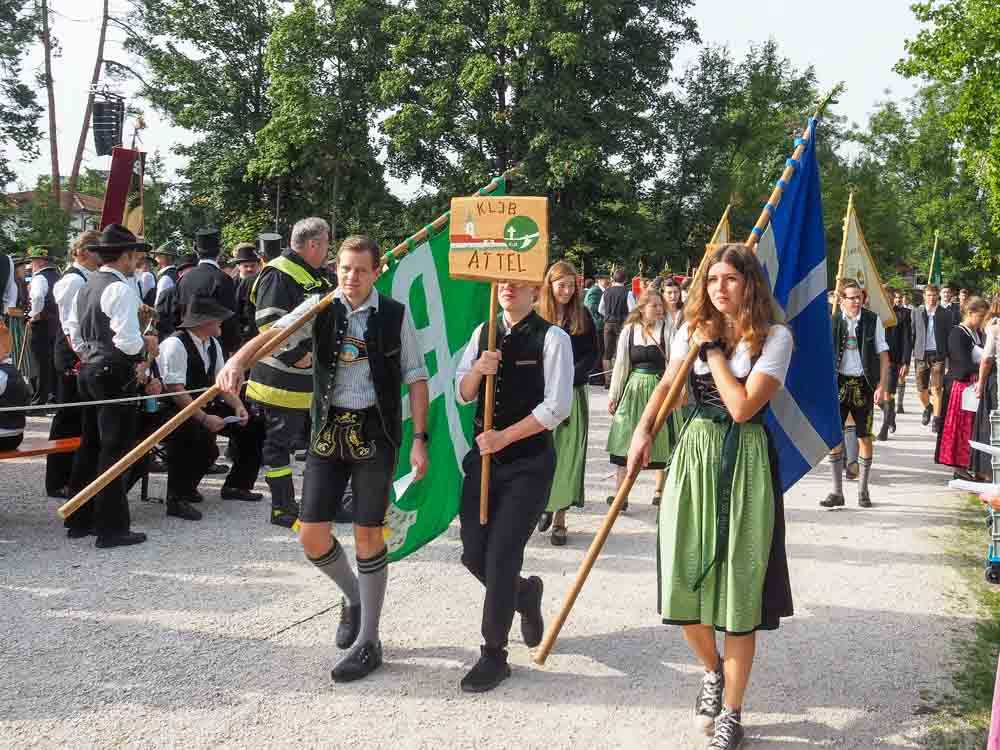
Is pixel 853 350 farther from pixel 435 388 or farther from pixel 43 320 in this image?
pixel 43 320

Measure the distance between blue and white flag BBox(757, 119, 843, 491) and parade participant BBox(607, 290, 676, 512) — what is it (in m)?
Answer: 3.18

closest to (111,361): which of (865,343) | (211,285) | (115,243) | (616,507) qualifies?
(115,243)

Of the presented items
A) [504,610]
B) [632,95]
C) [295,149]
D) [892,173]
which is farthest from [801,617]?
[892,173]

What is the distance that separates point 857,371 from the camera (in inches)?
326

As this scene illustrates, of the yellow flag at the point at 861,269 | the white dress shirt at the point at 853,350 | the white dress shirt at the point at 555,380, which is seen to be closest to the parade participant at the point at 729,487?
the white dress shirt at the point at 555,380

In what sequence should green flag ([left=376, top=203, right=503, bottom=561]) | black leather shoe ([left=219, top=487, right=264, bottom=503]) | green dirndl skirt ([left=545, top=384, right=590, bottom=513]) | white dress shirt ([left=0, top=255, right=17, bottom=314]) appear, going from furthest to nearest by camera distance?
white dress shirt ([left=0, top=255, right=17, bottom=314]), black leather shoe ([left=219, top=487, right=264, bottom=503]), green dirndl skirt ([left=545, top=384, right=590, bottom=513]), green flag ([left=376, top=203, right=503, bottom=561])

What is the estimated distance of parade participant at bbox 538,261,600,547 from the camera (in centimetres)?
638

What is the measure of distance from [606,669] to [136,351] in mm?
3693

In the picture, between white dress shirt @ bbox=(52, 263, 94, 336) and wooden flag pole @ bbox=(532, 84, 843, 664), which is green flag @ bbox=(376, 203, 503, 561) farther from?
white dress shirt @ bbox=(52, 263, 94, 336)

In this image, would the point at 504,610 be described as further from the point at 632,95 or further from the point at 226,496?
the point at 632,95

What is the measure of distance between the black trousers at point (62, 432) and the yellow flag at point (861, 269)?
6.60m

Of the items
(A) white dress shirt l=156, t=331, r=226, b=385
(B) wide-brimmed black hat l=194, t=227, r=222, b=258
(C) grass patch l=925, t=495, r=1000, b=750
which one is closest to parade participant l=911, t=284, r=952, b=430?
(C) grass patch l=925, t=495, r=1000, b=750

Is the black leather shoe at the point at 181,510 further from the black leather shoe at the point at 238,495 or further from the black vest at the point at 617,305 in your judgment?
the black vest at the point at 617,305

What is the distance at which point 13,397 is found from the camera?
6.47 metres
